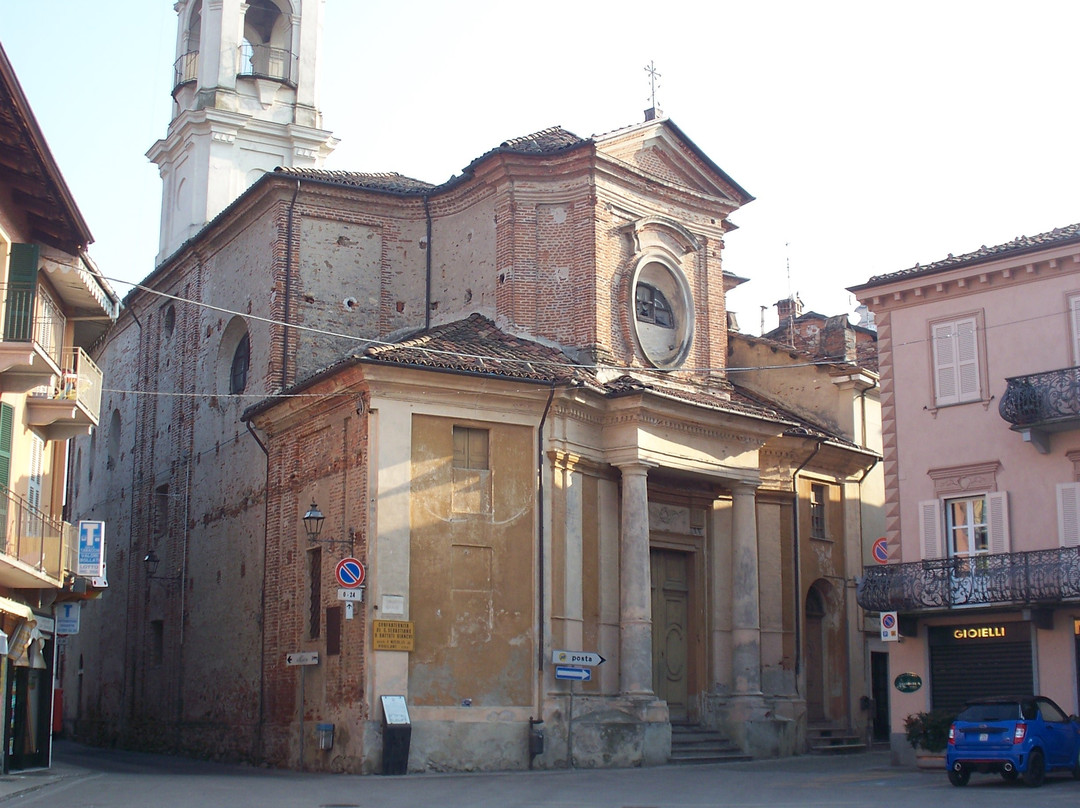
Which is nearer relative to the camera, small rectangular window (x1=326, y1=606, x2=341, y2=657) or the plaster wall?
the plaster wall

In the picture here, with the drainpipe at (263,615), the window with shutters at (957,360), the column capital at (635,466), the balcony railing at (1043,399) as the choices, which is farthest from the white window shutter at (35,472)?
the balcony railing at (1043,399)

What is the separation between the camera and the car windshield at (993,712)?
18469 mm

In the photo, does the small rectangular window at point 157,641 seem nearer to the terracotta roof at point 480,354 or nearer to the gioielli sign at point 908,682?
the terracotta roof at point 480,354

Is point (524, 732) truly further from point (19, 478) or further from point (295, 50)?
point (295, 50)

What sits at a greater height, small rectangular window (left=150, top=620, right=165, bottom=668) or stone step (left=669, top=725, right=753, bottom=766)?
small rectangular window (left=150, top=620, right=165, bottom=668)

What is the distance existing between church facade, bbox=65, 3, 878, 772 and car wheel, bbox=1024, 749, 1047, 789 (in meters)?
7.20

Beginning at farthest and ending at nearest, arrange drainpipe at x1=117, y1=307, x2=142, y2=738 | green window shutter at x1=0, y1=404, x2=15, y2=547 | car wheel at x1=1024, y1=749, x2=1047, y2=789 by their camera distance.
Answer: drainpipe at x1=117, y1=307, x2=142, y2=738 → green window shutter at x1=0, y1=404, x2=15, y2=547 → car wheel at x1=1024, y1=749, x2=1047, y2=789

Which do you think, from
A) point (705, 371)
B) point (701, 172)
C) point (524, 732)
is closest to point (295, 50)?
point (701, 172)

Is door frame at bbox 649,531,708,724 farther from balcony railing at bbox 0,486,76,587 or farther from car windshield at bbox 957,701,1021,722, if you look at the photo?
balcony railing at bbox 0,486,76,587

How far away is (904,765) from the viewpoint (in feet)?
76.2

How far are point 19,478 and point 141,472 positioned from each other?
14300mm

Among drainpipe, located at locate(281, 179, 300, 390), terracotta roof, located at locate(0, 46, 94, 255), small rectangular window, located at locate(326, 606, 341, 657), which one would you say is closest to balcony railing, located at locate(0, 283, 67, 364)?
terracotta roof, located at locate(0, 46, 94, 255)

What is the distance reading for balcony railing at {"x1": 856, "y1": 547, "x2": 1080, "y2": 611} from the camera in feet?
69.3

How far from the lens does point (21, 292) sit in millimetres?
18469
